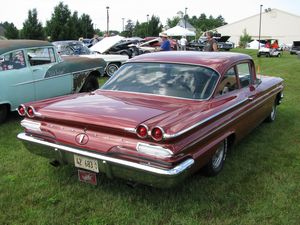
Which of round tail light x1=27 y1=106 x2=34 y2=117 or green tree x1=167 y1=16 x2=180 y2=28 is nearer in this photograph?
round tail light x1=27 y1=106 x2=34 y2=117

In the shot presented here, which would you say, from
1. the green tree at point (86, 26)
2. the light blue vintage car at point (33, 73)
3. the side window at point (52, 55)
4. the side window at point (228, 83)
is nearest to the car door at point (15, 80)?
the light blue vintage car at point (33, 73)

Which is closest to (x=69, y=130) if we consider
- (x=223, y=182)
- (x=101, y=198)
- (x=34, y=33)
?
(x=101, y=198)

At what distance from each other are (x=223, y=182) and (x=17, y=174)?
7.81ft

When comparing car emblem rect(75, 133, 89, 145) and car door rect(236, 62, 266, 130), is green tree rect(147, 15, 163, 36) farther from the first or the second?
car emblem rect(75, 133, 89, 145)

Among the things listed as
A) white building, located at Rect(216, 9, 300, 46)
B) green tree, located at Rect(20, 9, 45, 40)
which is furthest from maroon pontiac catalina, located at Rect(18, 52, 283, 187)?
white building, located at Rect(216, 9, 300, 46)

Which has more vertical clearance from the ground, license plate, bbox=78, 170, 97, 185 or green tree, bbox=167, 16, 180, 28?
green tree, bbox=167, 16, 180, 28

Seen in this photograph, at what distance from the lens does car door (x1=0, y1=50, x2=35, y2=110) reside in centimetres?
628

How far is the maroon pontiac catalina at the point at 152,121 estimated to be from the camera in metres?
3.13

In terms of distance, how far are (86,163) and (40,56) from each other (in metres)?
4.46

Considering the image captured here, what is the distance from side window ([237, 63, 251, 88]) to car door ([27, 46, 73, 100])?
392cm

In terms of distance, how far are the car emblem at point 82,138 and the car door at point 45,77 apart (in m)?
3.84

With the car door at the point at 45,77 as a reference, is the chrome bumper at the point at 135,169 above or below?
below

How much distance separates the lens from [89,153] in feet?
11.0

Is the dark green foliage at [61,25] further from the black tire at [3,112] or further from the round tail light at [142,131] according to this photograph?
the round tail light at [142,131]
